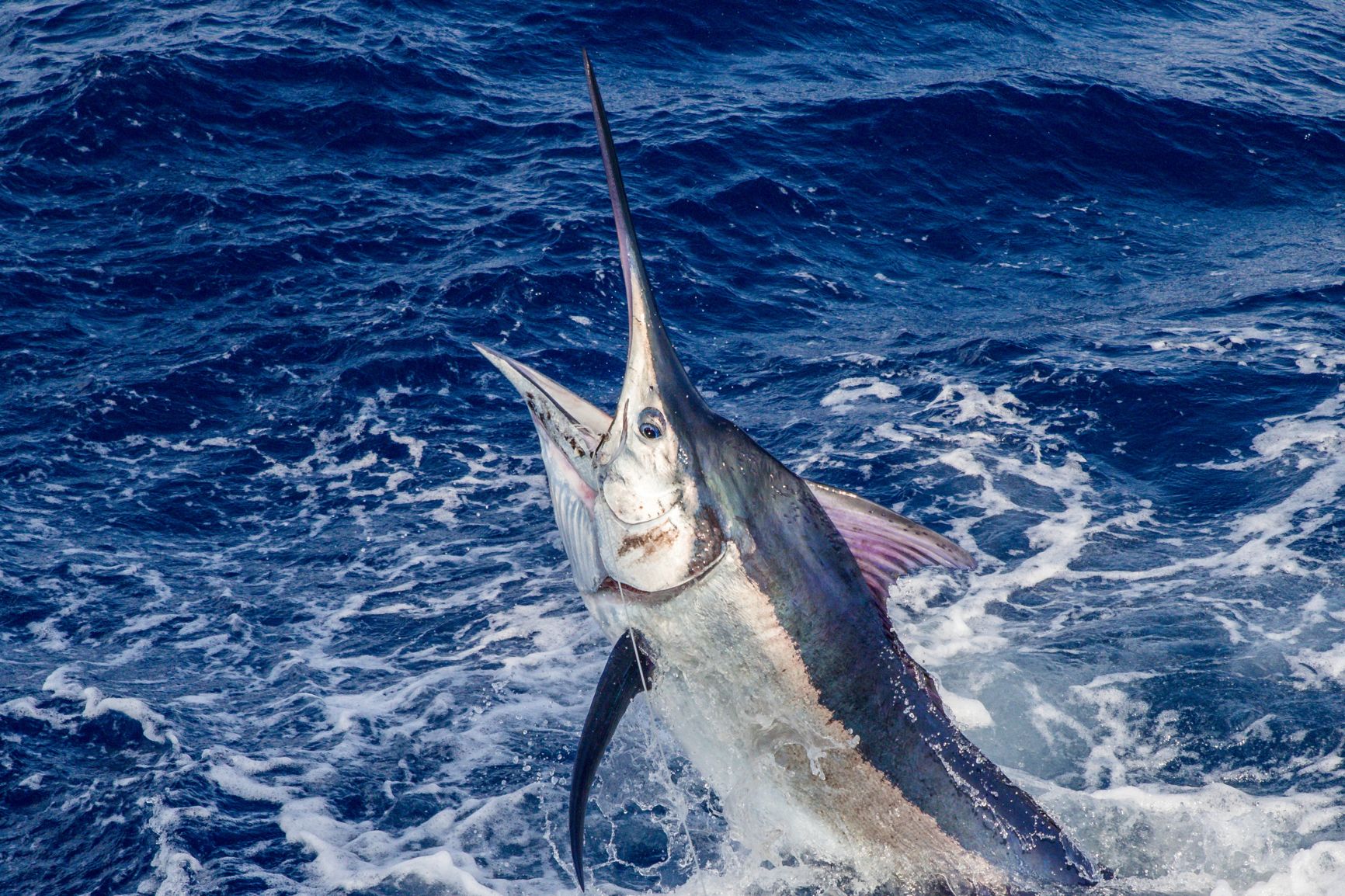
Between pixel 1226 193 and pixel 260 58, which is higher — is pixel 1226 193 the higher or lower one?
the lower one

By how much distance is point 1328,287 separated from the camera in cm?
1548

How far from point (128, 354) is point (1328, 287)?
561 inches

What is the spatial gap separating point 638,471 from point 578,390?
24.7 feet

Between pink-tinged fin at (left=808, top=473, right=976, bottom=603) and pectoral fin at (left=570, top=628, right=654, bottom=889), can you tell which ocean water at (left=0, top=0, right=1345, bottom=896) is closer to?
pectoral fin at (left=570, top=628, right=654, bottom=889)

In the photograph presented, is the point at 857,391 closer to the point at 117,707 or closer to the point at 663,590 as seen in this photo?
the point at 117,707

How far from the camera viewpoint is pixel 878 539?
598 centimetres

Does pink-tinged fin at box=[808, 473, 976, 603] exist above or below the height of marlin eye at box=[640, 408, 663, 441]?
below

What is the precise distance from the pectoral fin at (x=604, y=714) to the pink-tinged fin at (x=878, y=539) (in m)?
1.11

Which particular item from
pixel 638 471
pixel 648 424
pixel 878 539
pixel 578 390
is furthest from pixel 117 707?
pixel 578 390

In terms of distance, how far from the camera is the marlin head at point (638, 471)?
5.35m

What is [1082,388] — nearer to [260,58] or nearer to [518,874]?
[518,874]

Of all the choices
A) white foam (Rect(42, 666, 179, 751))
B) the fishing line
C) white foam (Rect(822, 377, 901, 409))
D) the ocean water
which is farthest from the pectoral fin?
white foam (Rect(822, 377, 901, 409))

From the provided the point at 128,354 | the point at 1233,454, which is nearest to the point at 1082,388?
the point at 1233,454

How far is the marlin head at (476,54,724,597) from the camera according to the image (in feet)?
17.6
